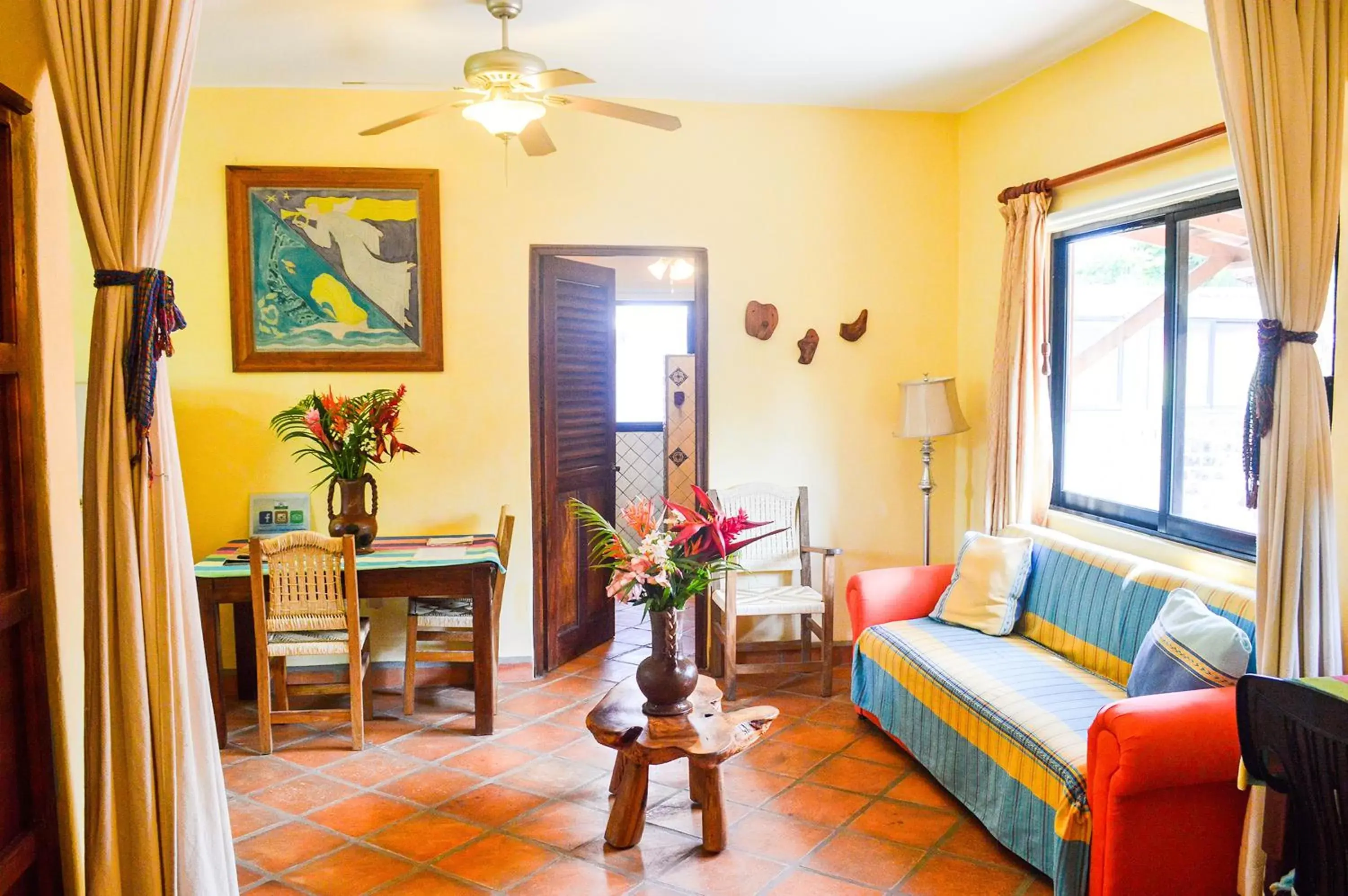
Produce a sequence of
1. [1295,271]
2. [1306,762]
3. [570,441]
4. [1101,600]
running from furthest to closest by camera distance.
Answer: [570,441], [1101,600], [1295,271], [1306,762]

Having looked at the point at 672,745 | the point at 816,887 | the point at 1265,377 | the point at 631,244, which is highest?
the point at 631,244

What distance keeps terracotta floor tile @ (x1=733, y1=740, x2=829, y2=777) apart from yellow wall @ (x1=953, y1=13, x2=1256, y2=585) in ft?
5.01

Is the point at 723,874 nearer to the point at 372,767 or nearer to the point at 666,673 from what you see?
the point at 666,673

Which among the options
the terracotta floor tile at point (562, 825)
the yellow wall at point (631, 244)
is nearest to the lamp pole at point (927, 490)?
the yellow wall at point (631, 244)

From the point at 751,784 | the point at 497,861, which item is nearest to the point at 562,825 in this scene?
the point at 497,861

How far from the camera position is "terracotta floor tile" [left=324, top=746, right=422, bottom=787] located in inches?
148

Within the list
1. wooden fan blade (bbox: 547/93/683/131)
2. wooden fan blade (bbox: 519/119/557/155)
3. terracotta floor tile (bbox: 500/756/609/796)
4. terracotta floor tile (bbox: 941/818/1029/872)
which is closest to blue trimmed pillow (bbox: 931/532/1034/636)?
terracotta floor tile (bbox: 941/818/1029/872)

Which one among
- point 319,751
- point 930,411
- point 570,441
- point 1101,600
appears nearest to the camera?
point 1101,600

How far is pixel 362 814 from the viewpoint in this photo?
136 inches

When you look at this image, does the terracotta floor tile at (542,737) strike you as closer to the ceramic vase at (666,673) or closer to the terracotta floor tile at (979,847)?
the ceramic vase at (666,673)

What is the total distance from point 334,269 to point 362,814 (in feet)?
8.47

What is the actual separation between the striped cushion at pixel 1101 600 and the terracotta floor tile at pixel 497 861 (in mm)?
2046

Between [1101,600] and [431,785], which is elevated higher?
[1101,600]

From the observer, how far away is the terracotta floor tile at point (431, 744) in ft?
13.1
